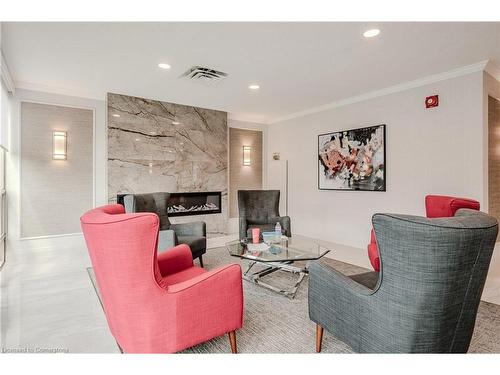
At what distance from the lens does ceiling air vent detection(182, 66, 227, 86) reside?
3.36 metres

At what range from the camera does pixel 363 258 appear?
12.8 feet

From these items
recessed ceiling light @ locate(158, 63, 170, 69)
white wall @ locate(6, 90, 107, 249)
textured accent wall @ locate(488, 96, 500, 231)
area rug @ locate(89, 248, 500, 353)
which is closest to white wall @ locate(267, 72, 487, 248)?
textured accent wall @ locate(488, 96, 500, 231)

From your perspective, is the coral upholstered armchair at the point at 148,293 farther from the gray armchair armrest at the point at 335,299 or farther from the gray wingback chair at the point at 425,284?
the gray wingback chair at the point at 425,284

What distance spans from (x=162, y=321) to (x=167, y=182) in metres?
3.60

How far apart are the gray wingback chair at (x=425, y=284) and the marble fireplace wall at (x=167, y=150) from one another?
3989mm

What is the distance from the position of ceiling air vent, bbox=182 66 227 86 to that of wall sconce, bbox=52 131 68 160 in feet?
6.91

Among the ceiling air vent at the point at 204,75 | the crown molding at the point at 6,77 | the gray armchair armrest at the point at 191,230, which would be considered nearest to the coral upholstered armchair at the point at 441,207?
the gray armchair armrest at the point at 191,230

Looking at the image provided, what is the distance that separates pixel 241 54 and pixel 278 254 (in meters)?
2.15

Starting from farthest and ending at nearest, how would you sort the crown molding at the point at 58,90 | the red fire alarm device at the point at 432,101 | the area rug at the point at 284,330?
the crown molding at the point at 58,90 < the red fire alarm device at the point at 432,101 < the area rug at the point at 284,330

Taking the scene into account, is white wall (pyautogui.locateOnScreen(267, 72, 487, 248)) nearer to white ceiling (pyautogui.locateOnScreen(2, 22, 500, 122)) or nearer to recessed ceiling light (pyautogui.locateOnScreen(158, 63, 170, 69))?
white ceiling (pyautogui.locateOnScreen(2, 22, 500, 122))

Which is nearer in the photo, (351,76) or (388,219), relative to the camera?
(388,219)

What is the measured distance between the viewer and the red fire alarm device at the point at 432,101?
3506mm
